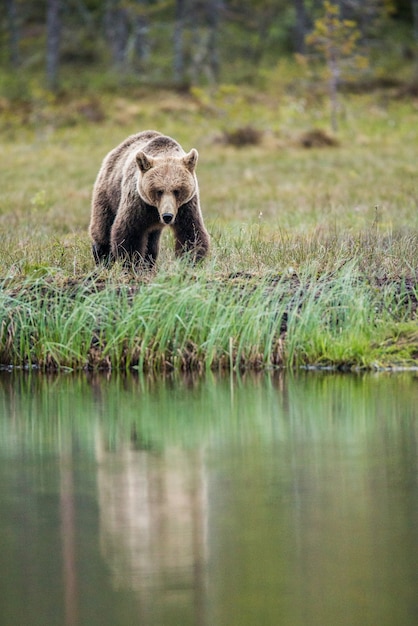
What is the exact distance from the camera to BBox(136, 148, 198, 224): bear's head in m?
11.2

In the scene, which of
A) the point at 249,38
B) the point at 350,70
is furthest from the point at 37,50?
the point at 350,70

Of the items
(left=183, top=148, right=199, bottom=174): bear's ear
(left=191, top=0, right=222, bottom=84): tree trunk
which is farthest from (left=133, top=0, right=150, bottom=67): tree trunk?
(left=183, top=148, right=199, bottom=174): bear's ear

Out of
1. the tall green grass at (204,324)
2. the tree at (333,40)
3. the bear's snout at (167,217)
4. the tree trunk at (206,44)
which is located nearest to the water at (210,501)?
the tall green grass at (204,324)

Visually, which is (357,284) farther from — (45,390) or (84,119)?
(84,119)

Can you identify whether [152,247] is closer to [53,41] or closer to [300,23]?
[53,41]

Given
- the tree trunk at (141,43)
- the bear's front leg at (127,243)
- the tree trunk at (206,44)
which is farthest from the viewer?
the tree trunk at (141,43)

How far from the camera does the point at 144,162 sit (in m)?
11.4

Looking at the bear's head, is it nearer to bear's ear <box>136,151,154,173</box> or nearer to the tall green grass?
bear's ear <box>136,151,154,173</box>

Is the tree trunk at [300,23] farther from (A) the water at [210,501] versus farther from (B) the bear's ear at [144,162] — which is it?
(A) the water at [210,501]

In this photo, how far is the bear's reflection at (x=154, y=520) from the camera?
538cm

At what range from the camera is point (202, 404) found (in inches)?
366

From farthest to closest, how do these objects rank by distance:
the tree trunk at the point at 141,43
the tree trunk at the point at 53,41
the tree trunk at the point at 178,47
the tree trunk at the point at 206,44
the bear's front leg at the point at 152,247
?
1. the tree trunk at the point at 141,43
2. the tree trunk at the point at 206,44
3. the tree trunk at the point at 178,47
4. the tree trunk at the point at 53,41
5. the bear's front leg at the point at 152,247

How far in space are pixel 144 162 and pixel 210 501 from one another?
214 inches

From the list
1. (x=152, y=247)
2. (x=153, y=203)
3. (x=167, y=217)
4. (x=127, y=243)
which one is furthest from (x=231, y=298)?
(x=152, y=247)
